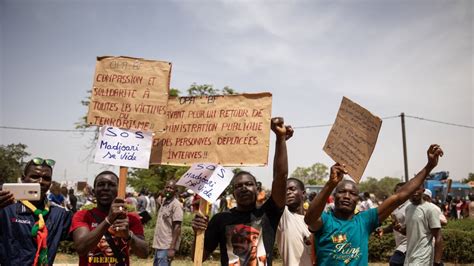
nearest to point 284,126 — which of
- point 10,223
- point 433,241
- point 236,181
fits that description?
point 236,181

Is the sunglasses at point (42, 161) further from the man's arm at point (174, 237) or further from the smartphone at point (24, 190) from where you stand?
the man's arm at point (174, 237)

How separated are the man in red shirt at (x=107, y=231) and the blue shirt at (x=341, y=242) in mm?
1523

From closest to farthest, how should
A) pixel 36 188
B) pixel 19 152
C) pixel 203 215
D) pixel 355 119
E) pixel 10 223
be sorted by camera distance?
pixel 36 188 < pixel 10 223 < pixel 203 215 < pixel 355 119 < pixel 19 152

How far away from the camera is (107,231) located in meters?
3.43

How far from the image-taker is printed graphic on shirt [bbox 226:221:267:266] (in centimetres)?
329

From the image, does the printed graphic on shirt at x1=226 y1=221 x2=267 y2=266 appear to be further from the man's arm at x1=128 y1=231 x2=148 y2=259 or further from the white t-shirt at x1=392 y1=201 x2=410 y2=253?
the white t-shirt at x1=392 y1=201 x2=410 y2=253

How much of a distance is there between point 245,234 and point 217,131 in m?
1.23

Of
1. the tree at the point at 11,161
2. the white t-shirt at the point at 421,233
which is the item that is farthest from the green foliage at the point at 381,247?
the tree at the point at 11,161

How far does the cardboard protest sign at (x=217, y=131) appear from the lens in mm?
4023

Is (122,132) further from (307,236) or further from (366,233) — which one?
(366,233)

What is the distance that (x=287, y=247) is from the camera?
4055mm

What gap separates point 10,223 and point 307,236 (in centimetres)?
272

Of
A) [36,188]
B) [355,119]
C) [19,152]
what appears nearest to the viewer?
[36,188]

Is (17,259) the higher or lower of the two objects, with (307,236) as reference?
lower
